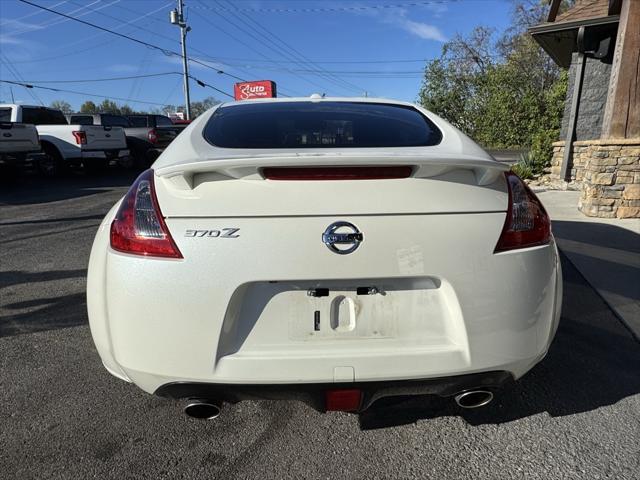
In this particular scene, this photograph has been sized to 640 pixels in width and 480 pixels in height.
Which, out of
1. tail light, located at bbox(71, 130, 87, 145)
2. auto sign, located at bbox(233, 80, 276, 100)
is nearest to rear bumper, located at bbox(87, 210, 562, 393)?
tail light, located at bbox(71, 130, 87, 145)

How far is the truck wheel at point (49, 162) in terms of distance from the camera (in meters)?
11.8

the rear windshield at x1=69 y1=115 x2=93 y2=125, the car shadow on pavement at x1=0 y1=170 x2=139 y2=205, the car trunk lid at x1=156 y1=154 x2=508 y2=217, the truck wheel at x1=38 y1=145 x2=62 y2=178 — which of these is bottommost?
the car shadow on pavement at x1=0 y1=170 x2=139 y2=205

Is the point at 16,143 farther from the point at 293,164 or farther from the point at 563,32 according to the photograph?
the point at 563,32

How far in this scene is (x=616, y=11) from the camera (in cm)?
900

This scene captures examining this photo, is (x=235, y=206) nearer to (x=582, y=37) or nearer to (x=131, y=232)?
(x=131, y=232)

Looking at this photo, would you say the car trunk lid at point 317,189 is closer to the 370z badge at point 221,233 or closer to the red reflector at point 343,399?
the 370z badge at point 221,233

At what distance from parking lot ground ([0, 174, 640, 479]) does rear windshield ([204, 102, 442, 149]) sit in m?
1.34

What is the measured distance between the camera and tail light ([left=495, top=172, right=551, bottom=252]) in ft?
5.56

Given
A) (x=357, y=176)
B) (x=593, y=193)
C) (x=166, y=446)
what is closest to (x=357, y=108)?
(x=357, y=176)

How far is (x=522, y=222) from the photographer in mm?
1747

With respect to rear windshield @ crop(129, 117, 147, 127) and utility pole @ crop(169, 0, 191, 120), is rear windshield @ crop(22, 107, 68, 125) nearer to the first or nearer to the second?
rear windshield @ crop(129, 117, 147, 127)

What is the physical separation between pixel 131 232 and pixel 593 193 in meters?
6.82

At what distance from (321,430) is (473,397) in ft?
2.48

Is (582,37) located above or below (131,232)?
above
